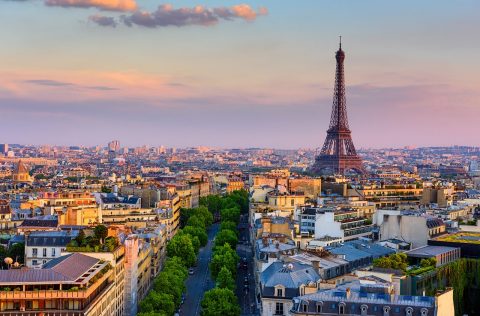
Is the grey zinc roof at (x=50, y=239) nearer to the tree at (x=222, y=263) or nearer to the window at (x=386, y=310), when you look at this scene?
the tree at (x=222, y=263)

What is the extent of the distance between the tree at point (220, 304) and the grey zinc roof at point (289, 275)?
5.49 metres

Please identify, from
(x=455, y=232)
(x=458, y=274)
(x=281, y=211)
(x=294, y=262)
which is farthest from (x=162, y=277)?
(x=281, y=211)

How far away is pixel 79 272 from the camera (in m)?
58.2

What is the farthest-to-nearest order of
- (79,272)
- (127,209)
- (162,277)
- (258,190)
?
(258,190) → (127,209) → (162,277) → (79,272)

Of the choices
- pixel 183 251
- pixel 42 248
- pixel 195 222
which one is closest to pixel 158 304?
pixel 42 248

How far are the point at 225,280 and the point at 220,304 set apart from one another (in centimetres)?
1045

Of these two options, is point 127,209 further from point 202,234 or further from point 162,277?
point 162,277

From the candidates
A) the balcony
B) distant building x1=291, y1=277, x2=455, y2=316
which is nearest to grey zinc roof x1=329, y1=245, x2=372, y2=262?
distant building x1=291, y1=277, x2=455, y2=316

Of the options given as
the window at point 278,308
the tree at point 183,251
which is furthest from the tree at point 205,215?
the window at point 278,308

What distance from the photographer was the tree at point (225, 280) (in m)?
78.9

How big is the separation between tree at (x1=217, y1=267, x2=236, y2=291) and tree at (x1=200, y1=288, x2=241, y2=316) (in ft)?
23.3

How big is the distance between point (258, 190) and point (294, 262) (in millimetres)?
70705

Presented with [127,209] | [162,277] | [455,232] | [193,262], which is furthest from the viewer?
[127,209]

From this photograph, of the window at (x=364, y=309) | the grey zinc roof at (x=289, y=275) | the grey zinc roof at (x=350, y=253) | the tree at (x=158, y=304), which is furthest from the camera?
the grey zinc roof at (x=350, y=253)
